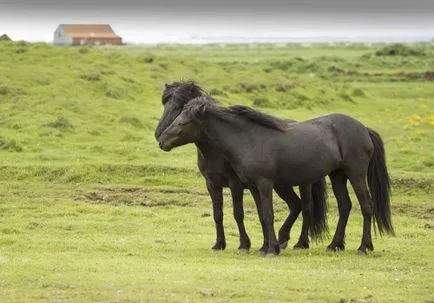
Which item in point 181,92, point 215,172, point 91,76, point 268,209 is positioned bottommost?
point 91,76

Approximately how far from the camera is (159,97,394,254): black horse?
46.4ft

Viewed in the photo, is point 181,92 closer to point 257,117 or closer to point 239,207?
point 257,117

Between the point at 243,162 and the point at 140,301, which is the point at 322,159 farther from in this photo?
the point at 140,301

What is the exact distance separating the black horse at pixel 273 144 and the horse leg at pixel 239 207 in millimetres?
357

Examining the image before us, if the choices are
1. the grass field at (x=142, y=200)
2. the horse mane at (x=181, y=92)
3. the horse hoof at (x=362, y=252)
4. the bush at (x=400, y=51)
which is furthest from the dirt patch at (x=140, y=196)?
the bush at (x=400, y=51)

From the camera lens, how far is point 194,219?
60.8 feet

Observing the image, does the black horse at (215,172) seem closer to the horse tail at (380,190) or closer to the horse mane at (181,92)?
the horse mane at (181,92)

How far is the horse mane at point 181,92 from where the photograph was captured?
14.7m

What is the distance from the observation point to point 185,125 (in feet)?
46.4

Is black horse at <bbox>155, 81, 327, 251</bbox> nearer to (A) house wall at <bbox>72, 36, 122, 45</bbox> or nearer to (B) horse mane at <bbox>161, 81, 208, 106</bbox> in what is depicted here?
(B) horse mane at <bbox>161, 81, 208, 106</bbox>

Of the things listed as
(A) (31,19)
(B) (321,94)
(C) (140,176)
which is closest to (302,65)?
(B) (321,94)

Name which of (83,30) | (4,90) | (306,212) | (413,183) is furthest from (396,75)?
(83,30)

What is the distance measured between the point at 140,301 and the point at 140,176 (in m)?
13.6

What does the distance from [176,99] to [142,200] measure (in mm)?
6603
